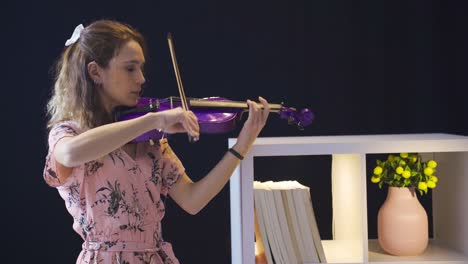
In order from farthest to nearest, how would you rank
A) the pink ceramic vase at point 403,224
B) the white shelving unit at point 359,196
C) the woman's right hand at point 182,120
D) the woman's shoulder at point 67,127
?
the pink ceramic vase at point 403,224 < the white shelving unit at point 359,196 < the woman's shoulder at point 67,127 < the woman's right hand at point 182,120

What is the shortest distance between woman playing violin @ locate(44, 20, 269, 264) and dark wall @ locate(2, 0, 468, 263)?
4.89 ft

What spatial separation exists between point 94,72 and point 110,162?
0.89ft

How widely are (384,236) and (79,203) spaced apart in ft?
3.40

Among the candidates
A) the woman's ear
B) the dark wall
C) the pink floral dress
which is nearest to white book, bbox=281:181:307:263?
the pink floral dress

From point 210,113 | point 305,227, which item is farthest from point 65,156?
point 305,227

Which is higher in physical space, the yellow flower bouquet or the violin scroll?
the violin scroll

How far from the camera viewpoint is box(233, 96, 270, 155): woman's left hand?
7.18ft

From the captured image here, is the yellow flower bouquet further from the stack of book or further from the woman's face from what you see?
the woman's face

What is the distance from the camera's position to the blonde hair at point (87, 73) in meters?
2.15

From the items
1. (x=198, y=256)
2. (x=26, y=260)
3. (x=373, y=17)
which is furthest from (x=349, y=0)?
(x=26, y=260)

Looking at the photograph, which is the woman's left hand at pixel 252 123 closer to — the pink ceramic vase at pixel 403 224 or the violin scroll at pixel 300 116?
the violin scroll at pixel 300 116

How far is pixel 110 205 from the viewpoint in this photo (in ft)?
6.86

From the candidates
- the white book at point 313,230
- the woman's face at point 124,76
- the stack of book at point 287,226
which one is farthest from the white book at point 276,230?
the woman's face at point 124,76

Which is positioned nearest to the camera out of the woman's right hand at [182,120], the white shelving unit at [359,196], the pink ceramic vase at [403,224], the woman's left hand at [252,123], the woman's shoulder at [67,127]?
the woman's right hand at [182,120]
